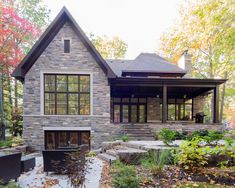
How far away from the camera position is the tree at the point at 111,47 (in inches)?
1059

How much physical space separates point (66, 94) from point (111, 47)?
1812 centimetres

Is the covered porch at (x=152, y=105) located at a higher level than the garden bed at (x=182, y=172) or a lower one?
higher

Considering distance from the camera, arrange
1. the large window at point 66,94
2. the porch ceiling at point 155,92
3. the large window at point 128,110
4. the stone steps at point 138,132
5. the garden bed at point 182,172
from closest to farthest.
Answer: the garden bed at point 182,172 < the stone steps at point 138,132 < the large window at point 66,94 < the porch ceiling at point 155,92 < the large window at point 128,110

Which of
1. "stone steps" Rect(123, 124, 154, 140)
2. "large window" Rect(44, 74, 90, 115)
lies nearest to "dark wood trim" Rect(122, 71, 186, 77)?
"large window" Rect(44, 74, 90, 115)

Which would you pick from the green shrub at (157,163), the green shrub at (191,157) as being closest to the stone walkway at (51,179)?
the green shrub at (157,163)

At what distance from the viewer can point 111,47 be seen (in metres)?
27.5

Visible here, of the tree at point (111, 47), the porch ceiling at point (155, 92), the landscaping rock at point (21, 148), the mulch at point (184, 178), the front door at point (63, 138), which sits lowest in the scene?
the landscaping rock at point (21, 148)

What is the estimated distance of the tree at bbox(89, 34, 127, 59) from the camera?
26906 mm

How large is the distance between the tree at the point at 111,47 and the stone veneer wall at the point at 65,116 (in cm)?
1624

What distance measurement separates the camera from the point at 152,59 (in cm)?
1547

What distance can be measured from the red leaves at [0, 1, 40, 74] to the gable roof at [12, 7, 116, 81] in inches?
137

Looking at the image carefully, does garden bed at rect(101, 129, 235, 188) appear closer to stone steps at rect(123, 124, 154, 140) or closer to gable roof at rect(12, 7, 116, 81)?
stone steps at rect(123, 124, 154, 140)

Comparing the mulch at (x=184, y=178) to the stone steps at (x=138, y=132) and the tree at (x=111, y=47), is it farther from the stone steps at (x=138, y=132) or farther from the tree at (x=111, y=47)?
the tree at (x=111, y=47)

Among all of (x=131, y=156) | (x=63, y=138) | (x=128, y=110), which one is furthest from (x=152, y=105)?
(x=131, y=156)
